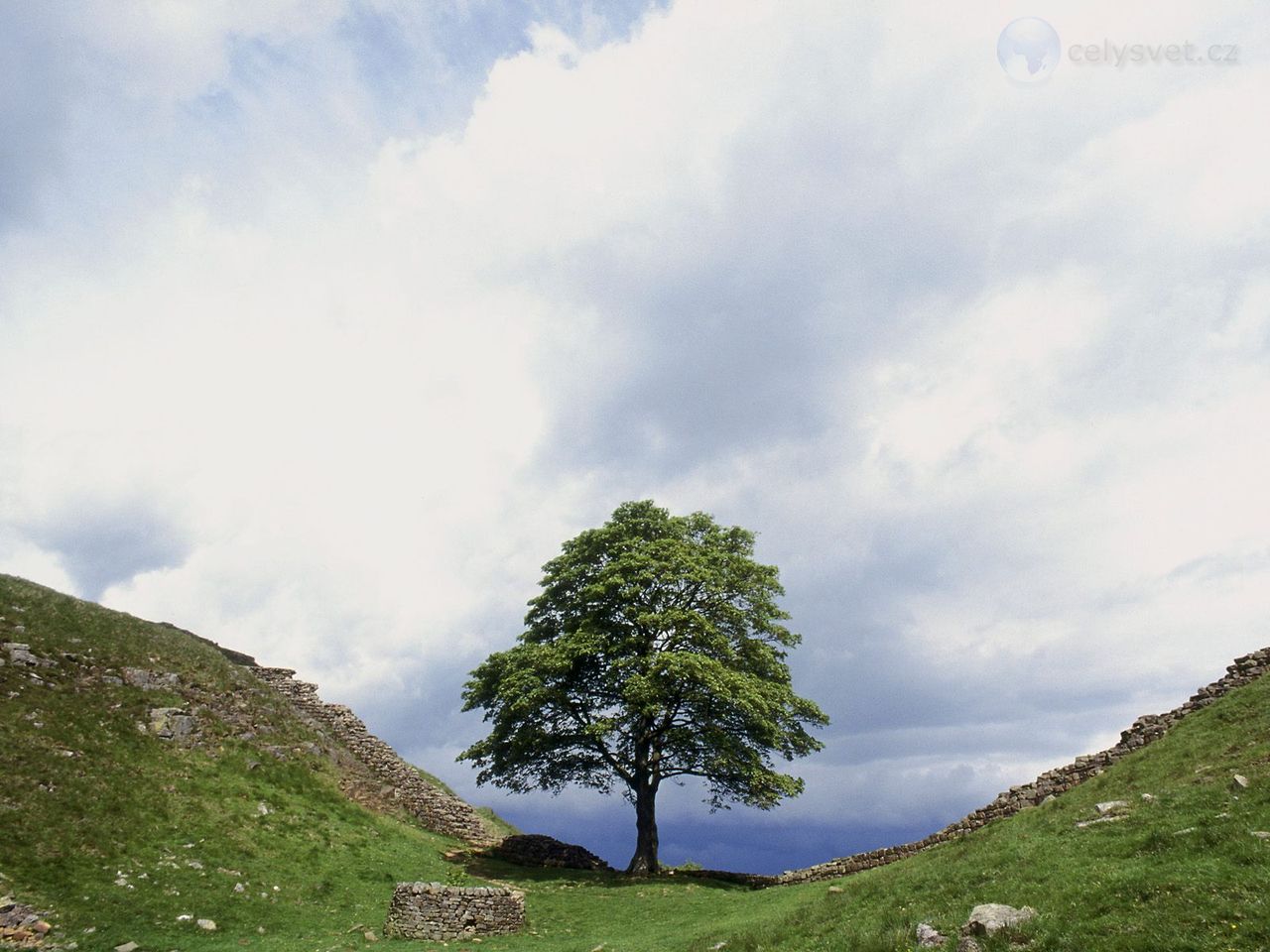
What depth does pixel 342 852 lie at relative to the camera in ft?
104

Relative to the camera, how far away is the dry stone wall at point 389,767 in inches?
1655

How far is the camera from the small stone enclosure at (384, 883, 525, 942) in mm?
24359

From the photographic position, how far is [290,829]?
31516 mm

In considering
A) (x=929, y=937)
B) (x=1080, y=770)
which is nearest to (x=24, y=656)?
(x=929, y=937)

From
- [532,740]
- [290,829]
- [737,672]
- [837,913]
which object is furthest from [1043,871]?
[290,829]

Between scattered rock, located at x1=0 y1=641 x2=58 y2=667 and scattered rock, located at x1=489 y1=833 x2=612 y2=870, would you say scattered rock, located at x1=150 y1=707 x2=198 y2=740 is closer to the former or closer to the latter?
scattered rock, located at x1=0 y1=641 x2=58 y2=667

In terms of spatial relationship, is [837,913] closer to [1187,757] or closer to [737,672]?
[1187,757]

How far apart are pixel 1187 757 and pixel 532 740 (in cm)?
2750

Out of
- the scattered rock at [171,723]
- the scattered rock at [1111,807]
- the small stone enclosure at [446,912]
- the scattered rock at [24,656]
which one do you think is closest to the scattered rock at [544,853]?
the small stone enclosure at [446,912]

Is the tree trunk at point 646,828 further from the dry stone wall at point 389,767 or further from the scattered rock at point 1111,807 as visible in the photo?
the scattered rock at point 1111,807

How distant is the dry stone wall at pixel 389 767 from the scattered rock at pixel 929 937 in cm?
3215

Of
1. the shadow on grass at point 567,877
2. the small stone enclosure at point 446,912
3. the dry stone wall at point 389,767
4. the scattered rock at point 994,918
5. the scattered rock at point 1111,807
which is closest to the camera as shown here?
the scattered rock at point 994,918

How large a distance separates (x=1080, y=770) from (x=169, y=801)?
120ft

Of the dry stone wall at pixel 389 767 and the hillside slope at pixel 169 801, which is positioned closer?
the hillside slope at pixel 169 801
